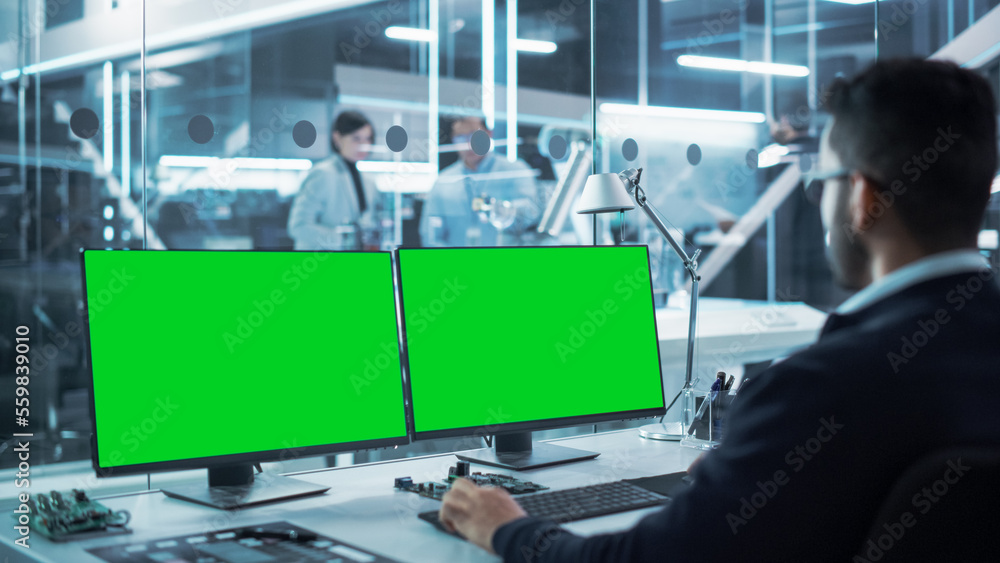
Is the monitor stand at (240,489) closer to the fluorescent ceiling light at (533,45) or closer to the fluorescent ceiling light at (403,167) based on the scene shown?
the fluorescent ceiling light at (403,167)

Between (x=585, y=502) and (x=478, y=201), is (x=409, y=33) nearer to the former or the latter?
(x=478, y=201)

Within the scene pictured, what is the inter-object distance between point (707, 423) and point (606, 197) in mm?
573

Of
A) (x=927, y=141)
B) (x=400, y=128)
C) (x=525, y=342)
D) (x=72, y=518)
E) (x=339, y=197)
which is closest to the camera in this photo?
(x=927, y=141)

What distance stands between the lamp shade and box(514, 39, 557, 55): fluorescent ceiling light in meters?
2.12

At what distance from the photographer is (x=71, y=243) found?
2.69 meters

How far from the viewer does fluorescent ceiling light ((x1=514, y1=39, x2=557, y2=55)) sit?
4043mm

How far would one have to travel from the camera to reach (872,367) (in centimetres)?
86

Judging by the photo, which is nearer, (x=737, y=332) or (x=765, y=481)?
(x=765, y=481)

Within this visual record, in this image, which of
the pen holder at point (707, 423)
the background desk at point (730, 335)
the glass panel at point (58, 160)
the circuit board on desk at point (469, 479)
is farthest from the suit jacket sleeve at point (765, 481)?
the background desk at point (730, 335)

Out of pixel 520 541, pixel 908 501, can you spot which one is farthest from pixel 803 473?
pixel 520 541

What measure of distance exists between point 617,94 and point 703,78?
27.3 inches

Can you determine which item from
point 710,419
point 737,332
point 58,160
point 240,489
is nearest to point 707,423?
point 710,419

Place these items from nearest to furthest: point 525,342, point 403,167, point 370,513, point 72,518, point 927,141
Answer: point 927,141 → point 72,518 → point 370,513 → point 525,342 → point 403,167

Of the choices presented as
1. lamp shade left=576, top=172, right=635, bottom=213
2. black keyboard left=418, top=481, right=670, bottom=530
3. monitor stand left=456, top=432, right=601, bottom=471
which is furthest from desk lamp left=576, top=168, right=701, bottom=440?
black keyboard left=418, top=481, right=670, bottom=530
